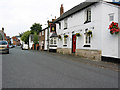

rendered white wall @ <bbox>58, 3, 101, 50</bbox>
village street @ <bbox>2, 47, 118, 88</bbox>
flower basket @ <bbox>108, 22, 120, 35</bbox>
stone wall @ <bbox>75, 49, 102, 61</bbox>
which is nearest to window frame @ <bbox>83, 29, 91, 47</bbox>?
rendered white wall @ <bbox>58, 3, 101, 50</bbox>

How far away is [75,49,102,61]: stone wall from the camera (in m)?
12.6

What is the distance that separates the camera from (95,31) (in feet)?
43.4

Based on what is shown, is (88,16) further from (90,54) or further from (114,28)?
(114,28)

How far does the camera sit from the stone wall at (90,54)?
12.6 m

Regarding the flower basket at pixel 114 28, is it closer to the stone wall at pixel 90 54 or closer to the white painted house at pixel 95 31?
the white painted house at pixel 95 31

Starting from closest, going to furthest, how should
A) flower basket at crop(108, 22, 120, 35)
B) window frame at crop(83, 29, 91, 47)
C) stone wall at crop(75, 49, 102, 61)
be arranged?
flower basket at crop(108, 22, 120, 35)
stone wall at crop(75, 49, 102, 61)
window frame at crop(83, 29, 91, 47)

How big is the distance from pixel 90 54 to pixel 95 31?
8.59ft

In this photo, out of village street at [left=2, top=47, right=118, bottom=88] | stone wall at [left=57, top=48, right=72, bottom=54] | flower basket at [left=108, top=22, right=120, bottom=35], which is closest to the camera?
village street at [left=2, top=47, right=118, bottom=88]

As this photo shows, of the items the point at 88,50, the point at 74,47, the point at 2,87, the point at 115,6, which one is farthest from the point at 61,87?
the point at 74,47

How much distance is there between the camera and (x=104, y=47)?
11.9 m

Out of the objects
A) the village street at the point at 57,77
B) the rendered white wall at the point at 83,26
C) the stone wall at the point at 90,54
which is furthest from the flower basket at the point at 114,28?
the village street at the point at 57,77

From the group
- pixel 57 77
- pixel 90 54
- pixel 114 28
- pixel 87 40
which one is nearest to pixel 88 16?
pixel 87 40

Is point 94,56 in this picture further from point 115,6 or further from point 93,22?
point 115,6

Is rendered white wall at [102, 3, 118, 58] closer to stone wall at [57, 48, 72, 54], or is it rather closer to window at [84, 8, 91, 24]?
window at [84, 8, 91, 24]
